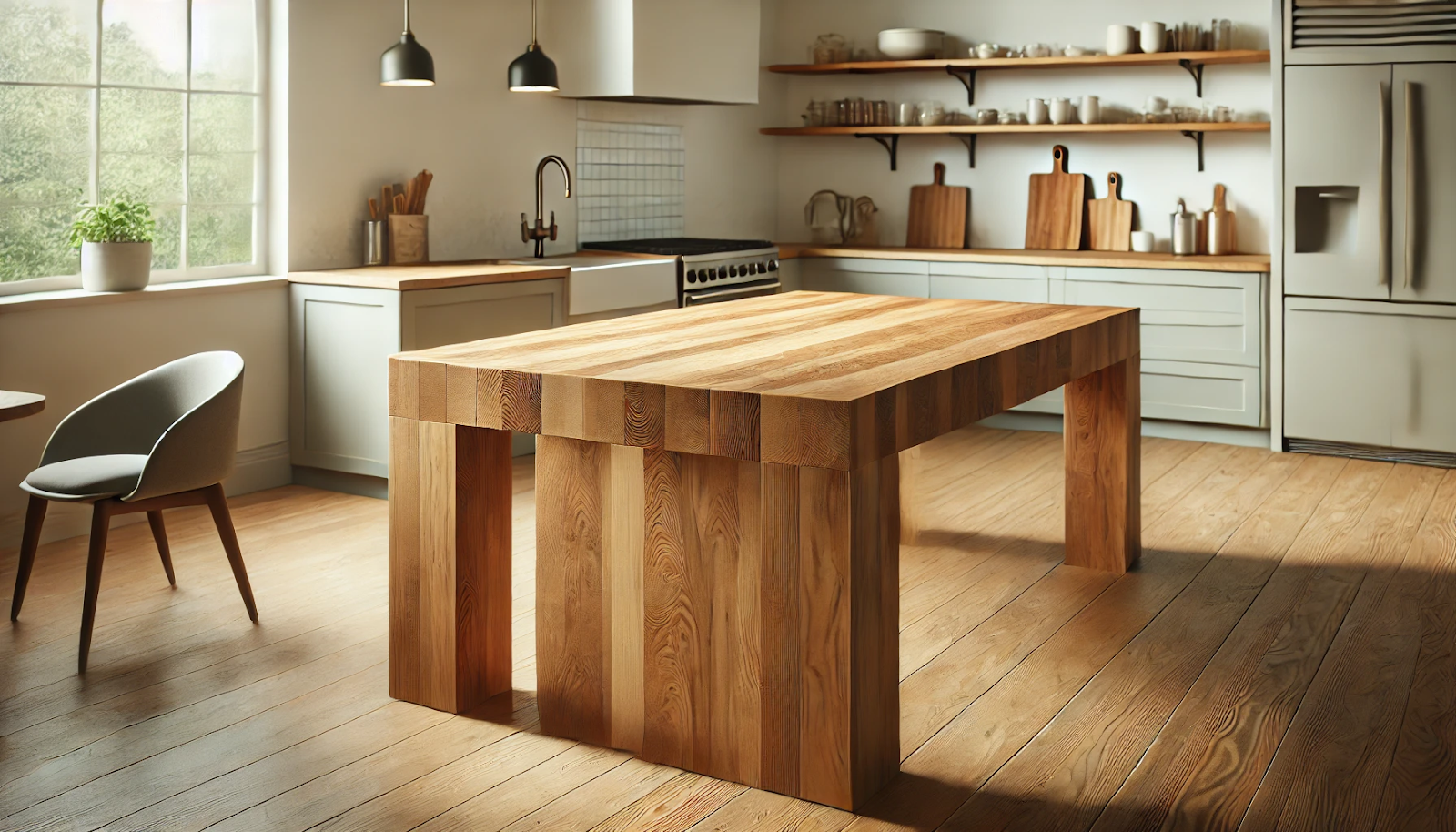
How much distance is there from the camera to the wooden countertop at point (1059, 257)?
19.2 feet

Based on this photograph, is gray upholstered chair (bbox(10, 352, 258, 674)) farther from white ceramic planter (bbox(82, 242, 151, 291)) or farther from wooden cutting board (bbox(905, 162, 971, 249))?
wooden cutting board (bbox(905, 162, 971, 249))

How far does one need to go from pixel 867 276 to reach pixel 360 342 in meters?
2.96

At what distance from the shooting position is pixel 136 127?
178 inches

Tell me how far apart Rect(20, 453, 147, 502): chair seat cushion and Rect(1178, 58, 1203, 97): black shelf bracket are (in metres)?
5.02

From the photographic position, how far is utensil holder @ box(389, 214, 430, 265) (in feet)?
17.1

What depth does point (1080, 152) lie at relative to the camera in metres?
6.77

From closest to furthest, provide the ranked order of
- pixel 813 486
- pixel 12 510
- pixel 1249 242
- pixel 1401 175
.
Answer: pixel 813 486, pixel 12 510, pixel 1401 175, pixel 1249 242

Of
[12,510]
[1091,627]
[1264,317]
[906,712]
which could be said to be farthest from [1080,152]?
[12,510]

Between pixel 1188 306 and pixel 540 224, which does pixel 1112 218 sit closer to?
pixel 1188 306

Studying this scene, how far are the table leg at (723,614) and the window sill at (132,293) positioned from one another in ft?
7.40

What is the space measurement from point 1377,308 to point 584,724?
4.18m

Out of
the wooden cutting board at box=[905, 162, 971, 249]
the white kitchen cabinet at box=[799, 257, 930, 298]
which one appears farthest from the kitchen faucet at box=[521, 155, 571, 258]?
the wooden cutting board at box=[905, 162, 971, 249]

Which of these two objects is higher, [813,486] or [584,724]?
[813,486]

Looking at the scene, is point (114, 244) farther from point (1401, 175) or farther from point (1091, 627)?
point (1401, 175)
